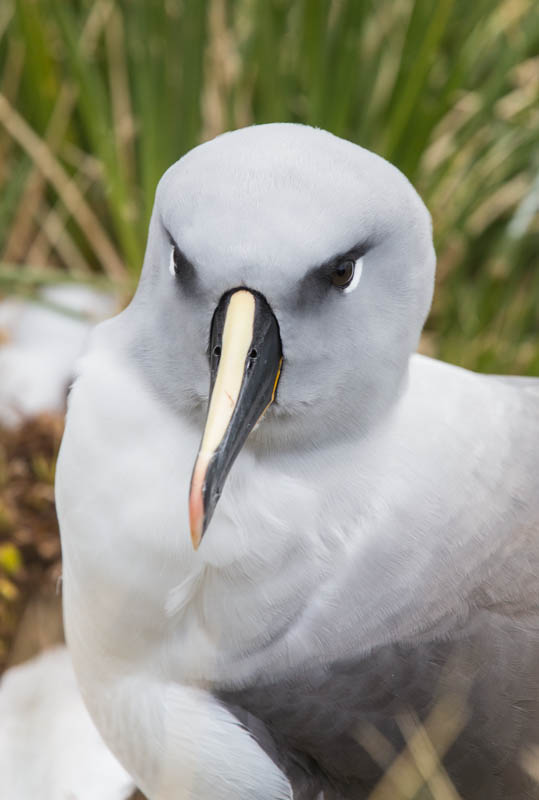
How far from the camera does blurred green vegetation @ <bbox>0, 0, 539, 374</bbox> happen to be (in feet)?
9.47

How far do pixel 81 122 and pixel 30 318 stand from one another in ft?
2.18

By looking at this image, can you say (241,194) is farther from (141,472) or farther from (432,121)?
(432,121)

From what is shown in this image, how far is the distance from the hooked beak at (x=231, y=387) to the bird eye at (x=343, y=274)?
0.09 meters

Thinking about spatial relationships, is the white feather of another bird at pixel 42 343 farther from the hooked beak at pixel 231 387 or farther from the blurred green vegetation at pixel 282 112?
the hooked beak at pixel 231 387

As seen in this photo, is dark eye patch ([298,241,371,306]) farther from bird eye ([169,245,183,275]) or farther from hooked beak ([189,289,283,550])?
bird eye ([169,245,183,275])

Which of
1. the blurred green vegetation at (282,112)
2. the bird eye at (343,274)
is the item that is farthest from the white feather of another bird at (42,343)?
the bird eye at (343,274)

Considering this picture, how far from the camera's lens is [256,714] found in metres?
1.74

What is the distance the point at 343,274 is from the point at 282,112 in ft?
5.28

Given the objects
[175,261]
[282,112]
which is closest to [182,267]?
[175,261]

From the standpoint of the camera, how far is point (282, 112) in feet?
9.56

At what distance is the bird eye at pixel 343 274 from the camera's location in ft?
4.60

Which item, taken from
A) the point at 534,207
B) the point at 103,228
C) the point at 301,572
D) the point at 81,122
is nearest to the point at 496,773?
the point at 301,572

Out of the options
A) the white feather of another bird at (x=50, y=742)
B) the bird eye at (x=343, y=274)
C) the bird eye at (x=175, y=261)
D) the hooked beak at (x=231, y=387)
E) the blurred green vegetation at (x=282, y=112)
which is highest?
the bird eye at (x=343, y=274)

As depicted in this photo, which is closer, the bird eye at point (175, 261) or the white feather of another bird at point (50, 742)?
the bird eye at point (175, 261)
